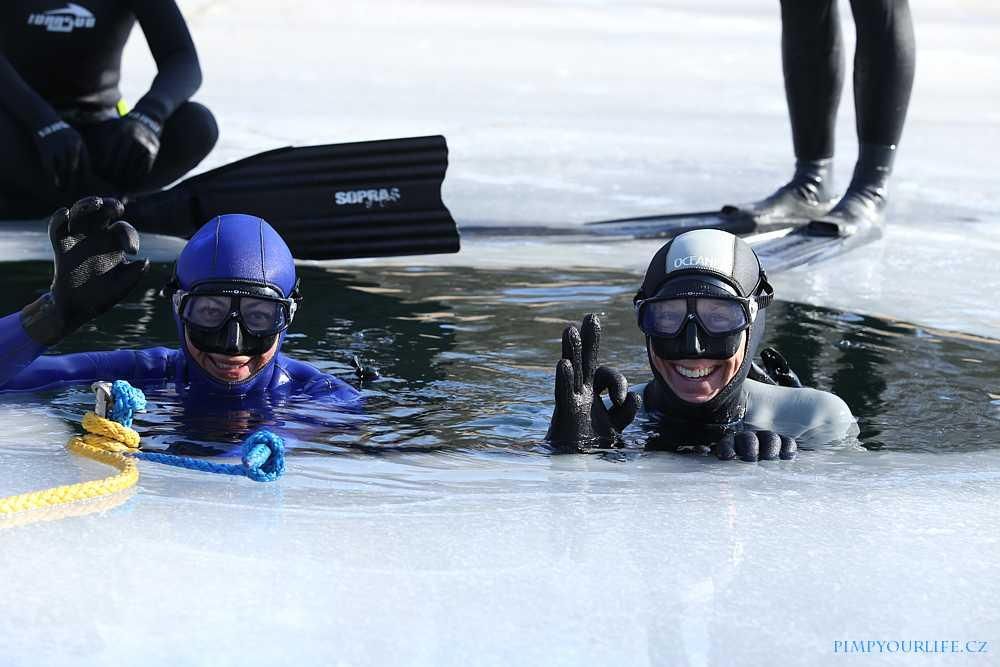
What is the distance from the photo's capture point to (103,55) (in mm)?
5859

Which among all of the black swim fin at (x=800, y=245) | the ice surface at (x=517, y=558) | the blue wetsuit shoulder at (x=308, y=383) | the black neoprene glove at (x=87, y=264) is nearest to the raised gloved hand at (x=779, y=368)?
the ice surface at (x=517, y=558)

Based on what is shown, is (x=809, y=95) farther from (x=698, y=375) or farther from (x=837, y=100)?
(x=698, y=375)

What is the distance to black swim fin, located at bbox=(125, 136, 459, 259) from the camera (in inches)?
203

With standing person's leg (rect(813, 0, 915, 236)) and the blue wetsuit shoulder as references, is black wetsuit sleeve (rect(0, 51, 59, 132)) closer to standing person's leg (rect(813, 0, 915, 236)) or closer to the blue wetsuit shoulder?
the blue wetsuit shoulder

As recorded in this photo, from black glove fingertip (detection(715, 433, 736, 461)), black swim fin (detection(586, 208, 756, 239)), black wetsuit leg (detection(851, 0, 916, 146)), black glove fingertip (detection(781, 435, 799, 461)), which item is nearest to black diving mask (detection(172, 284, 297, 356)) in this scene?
black glove fingertip (detection(715, 433, 736, 461))

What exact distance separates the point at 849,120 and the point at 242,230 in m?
6.95

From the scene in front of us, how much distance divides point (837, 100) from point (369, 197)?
1.97 meters

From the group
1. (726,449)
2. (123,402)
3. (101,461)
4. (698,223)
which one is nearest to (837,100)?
(698,223)

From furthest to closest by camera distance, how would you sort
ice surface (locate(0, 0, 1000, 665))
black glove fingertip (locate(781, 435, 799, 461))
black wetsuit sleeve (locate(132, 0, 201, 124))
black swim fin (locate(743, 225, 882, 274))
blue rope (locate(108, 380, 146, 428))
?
black wetsuit sleeve (locate(132, 0, 201, 124)) → black swim fin (locate(743, 225, 882, 274)) → black glove fingertip (locate(781, 435, 799, 461)) → blue rope (locate(108, 380, 146, 428)) → ice surface (locate(0, 0, 1000, 665))

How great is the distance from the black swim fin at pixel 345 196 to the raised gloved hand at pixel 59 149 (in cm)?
47

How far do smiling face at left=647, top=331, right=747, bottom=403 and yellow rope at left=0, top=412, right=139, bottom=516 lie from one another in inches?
47.0

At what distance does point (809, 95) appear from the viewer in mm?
5754

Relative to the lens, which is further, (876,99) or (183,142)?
(183,142)

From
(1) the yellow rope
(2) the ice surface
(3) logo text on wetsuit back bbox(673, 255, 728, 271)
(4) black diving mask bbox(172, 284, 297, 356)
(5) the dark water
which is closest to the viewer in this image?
(2) the ice surface
